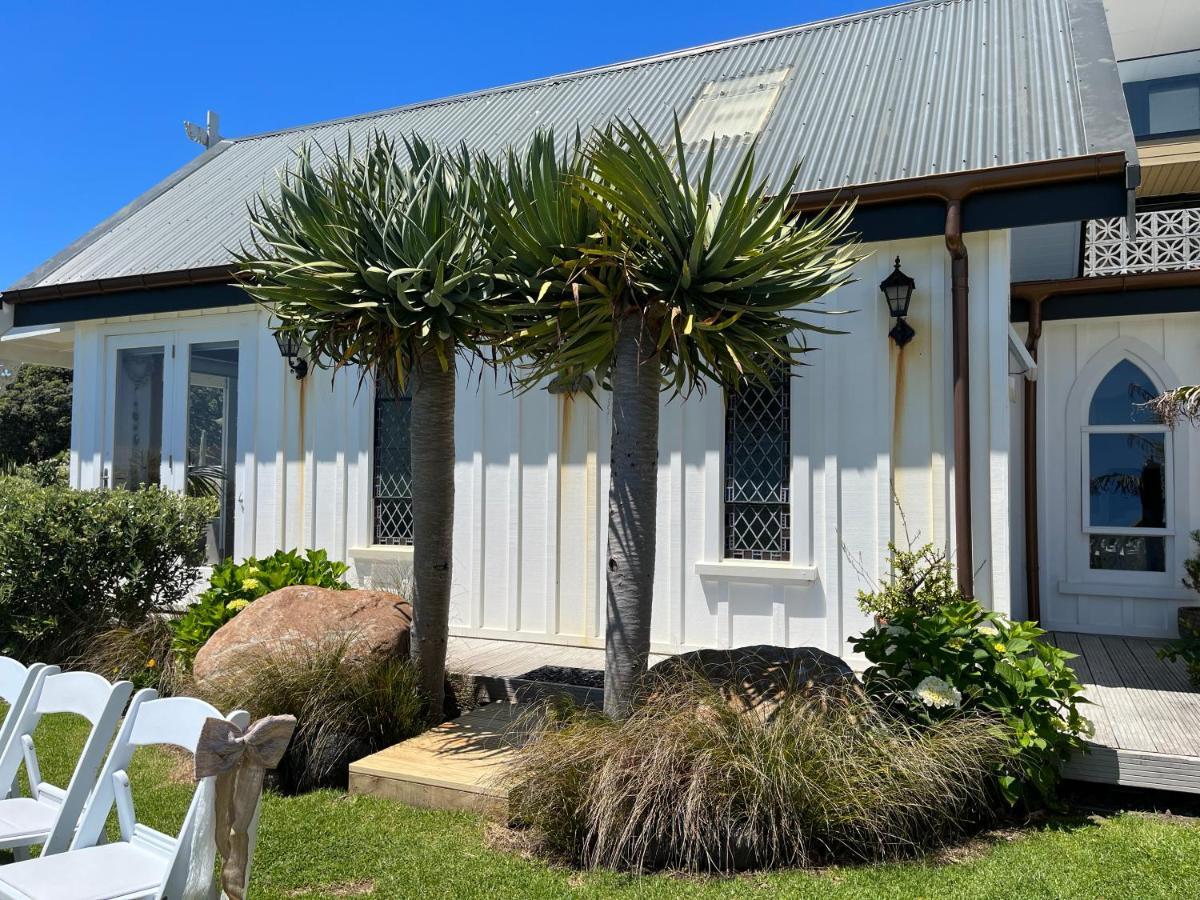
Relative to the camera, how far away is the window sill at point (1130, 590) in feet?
27.0

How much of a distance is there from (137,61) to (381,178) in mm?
15374

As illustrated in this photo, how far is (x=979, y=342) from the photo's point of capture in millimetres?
6500

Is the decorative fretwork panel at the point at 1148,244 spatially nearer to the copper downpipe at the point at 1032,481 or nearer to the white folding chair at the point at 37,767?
the copper downpipe at the point at 1032,481

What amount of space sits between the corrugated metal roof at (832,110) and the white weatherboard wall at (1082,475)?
8.52 ft

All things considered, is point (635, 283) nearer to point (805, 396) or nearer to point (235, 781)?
point (805, 396)

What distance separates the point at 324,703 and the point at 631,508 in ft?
7.04

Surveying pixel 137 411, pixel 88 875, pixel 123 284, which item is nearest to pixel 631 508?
pixel 88 875

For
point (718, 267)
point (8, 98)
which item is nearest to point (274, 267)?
point (718, 267)

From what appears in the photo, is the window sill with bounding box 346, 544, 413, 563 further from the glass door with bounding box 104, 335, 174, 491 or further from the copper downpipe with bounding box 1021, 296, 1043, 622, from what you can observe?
the copper downpipe with bounding box 1021, 296, 1043, 622

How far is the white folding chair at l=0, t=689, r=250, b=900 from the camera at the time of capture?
9.26 feet

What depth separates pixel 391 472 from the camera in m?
8.88

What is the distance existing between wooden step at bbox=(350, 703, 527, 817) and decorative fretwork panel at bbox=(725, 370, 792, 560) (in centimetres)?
275

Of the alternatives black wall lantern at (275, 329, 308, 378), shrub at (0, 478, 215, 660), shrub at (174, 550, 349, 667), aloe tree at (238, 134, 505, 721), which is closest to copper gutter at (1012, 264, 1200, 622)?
aloe tree at (238, 134, 505, 721)

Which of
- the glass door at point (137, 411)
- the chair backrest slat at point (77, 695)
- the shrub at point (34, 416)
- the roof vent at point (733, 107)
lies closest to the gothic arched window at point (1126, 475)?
the roof vent at point (733, 107)
